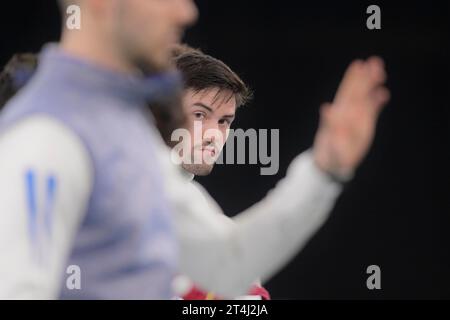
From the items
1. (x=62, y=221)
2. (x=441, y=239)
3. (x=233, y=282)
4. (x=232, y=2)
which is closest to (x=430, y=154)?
(x=441, y=239)

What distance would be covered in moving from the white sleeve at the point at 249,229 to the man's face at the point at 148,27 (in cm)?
18

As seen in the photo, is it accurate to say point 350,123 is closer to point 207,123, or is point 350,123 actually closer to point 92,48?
point 92,48

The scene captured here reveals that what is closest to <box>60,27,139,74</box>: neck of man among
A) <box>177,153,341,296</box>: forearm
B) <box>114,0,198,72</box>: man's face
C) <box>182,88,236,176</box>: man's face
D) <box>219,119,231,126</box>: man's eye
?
<box>114,0,198,72</box>: man's face

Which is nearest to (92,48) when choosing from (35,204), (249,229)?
(35,204)

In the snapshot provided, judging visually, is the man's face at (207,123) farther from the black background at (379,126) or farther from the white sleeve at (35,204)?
the white sleeve at (35,204)

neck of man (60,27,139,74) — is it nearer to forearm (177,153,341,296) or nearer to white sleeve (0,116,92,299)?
white sleeve (0,116,92,299)

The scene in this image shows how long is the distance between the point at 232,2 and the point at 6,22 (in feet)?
2.47

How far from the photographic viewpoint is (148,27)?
137 centimetres

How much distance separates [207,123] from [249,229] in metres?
1.24

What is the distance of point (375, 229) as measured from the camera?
3.71m

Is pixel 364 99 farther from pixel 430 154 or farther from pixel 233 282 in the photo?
pixel 430 154

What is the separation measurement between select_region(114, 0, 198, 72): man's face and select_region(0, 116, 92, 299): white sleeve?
179 mm

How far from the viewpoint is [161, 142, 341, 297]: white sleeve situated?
56.9 inches
